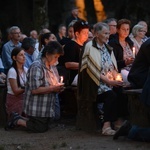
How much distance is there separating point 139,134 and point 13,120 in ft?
8.11

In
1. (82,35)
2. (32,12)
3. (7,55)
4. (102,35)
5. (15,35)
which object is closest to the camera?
(102,35)

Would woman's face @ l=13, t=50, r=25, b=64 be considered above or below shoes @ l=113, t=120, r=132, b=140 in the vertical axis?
above

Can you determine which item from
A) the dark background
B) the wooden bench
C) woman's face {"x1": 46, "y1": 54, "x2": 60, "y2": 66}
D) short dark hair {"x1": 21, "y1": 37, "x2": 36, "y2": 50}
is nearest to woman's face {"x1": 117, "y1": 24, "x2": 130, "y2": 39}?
woman's face {"x1": 46, "y1": 54, "x2": 60, "y2": 66}

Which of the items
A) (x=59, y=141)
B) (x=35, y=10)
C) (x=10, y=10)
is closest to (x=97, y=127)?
(x=59, y=141)

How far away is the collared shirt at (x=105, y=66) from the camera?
11.3 m

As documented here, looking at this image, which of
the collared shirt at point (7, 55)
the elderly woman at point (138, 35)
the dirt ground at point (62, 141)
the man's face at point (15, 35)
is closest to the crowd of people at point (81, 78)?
the dirt ground at point (62, 141)

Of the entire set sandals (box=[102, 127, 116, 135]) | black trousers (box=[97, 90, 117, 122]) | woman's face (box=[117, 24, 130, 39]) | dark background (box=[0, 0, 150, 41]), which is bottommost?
sandals (box=[102, 127, 116, 135])

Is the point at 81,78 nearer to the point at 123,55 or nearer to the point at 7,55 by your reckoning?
the point at 123,55

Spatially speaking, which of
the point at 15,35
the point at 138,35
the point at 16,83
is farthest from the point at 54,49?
the point at 15,35

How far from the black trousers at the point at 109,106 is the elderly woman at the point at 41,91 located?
78 centimetres

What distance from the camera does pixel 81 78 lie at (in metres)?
11.4

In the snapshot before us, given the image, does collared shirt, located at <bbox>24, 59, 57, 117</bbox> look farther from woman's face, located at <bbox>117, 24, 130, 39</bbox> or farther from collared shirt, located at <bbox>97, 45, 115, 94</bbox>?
woman's face, located at <bbox>117, 24, 130, 39</bbox>

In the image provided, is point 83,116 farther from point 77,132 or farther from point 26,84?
point 26,84

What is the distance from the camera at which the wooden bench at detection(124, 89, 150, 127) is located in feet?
34.6
